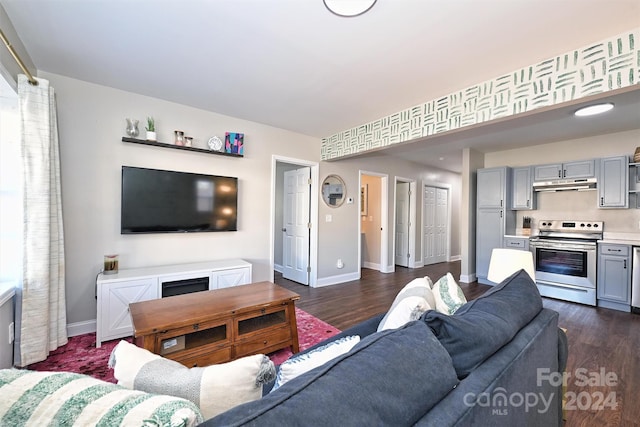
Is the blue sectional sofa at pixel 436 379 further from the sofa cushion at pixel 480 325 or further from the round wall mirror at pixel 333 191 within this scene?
the round wall mirror at pixel 333 191

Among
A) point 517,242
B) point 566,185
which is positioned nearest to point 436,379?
point 517,242

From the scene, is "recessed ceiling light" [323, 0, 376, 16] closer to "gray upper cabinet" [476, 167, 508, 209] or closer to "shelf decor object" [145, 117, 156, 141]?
"shelf decor object" [145, 117, 156, 141]

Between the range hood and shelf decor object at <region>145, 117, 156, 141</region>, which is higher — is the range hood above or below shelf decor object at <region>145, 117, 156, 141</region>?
below

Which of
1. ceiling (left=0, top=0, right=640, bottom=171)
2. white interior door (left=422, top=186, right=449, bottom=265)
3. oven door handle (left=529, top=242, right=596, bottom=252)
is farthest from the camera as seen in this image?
white interior door (left=422, top=186, right=449, bottom=265)

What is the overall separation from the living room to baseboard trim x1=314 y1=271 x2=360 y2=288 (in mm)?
20

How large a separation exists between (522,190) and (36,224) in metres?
5.99

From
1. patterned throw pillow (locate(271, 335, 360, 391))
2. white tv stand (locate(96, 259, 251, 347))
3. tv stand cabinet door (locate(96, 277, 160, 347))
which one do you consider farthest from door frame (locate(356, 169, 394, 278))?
patterned throw pillow (locate(271, 335, 360, 391))

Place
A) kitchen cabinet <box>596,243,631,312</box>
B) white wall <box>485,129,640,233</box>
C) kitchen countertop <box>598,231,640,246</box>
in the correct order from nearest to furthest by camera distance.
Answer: kitchen cabinet <box>596,243,631,312</box> < kitchen countertop <box>598,231,640,246</box> < white wall <box>485,129,640,233</box>

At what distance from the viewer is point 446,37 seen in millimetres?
1890

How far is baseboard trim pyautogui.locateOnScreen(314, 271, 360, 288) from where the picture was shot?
4492 mm

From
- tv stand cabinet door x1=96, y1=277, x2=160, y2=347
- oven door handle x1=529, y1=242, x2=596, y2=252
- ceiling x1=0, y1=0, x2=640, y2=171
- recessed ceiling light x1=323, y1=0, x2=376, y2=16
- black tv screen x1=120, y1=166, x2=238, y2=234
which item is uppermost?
ceiling x1=0, y1=0, x2=640, y2=171

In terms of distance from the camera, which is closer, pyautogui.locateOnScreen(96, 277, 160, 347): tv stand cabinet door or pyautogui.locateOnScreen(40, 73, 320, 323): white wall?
pyautogui.locateOnScreen(96, 277, 160, 347): tv stand cabinet door

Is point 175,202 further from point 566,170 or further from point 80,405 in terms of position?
point 566,170

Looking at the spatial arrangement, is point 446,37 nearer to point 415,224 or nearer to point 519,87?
point 519,87
